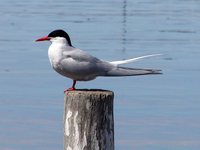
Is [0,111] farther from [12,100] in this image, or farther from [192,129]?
[192,129]

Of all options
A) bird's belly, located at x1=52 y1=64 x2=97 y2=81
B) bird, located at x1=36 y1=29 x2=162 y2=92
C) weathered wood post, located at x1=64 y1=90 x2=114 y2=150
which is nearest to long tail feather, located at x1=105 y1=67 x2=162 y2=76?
bird, located at x1=36 y1=29 x2=162 y2=92

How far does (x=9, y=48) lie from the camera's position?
17859 mm

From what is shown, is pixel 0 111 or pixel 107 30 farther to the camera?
pixel 107 30

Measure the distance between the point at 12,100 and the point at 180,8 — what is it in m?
17.8

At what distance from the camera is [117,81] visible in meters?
14.1

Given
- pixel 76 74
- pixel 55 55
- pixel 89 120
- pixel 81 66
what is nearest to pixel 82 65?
pixel 81 66

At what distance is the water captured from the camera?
1082 cm

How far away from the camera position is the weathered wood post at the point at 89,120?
609 centimetres

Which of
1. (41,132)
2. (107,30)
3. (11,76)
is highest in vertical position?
(107,30)

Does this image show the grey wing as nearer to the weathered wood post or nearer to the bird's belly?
the bird's belly

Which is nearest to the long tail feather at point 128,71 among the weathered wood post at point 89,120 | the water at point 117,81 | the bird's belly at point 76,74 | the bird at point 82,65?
the bird at point 82,65

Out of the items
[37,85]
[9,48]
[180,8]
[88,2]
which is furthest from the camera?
[88,2]

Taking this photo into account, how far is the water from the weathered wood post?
404 cm

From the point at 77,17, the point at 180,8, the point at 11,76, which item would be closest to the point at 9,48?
the point at 11,76
